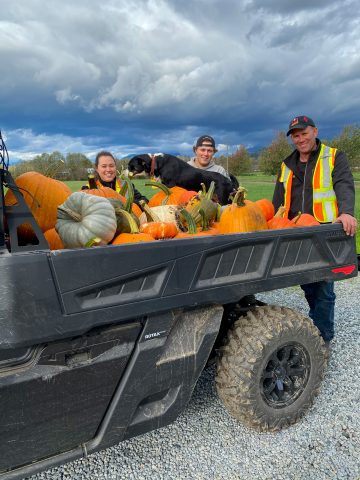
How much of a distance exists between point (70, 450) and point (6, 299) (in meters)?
0.99

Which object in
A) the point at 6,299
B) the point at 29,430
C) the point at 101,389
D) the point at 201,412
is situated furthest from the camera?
the point at 201,412

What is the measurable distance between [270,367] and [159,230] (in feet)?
4.16

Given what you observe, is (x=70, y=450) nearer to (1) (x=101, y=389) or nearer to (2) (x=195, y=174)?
(1) (x=101, y=389)

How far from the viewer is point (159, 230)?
270cm

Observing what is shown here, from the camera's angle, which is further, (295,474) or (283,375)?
(283,375)

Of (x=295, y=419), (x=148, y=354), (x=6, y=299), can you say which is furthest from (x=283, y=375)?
(x=6, y=299)

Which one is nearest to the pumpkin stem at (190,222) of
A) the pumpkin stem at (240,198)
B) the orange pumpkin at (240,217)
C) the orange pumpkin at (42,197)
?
the orange pumpkin at (240,217)

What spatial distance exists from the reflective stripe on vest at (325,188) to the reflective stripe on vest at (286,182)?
0.32 meters

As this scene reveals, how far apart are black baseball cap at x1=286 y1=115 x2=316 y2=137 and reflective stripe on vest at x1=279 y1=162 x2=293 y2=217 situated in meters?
0.46

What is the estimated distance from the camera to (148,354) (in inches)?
92.0

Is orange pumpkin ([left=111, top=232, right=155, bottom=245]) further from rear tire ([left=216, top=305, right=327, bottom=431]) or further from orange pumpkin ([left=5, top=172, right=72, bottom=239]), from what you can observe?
rear tire ([left=216, top=305, right=327, bottom=431])

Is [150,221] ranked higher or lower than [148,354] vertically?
higher

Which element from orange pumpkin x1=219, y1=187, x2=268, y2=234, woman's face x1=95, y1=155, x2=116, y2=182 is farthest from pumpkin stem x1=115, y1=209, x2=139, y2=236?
woman's face x1=95, y1=155, x2=116, y2=182

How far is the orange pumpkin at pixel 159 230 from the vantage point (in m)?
2.69
